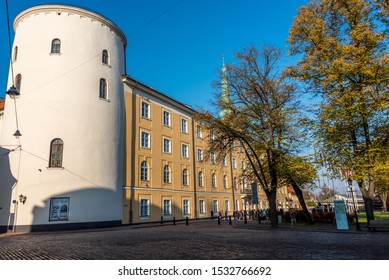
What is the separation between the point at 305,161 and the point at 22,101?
23.6m

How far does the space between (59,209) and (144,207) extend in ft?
30.2

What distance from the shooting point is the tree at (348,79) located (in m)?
17.4

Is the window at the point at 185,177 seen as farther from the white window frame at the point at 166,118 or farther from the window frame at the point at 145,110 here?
the window frame at the point at 145,110

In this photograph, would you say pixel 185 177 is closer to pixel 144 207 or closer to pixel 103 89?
pixel 144 207

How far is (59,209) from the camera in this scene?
24.2 metres

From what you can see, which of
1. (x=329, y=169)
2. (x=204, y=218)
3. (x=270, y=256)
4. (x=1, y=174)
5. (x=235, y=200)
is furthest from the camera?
(x=235, y=200)

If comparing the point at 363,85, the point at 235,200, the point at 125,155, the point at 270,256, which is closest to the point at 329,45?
the point at 363,85

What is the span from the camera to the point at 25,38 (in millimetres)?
27703

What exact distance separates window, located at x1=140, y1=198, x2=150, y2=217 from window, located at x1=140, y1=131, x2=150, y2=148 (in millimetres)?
Result: 5776

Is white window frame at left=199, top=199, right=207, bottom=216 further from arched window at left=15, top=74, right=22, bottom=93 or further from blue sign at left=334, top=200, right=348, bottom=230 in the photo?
arched window at left=15, top=74, right=22, bottom=93

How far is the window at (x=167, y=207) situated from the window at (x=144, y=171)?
12.5 feet

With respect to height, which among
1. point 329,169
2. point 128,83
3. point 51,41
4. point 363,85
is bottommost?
point 329,169

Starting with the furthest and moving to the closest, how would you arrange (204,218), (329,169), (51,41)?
(204,218) → (51,41) → (329,169)
